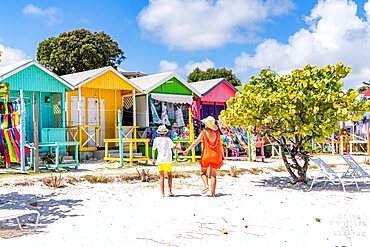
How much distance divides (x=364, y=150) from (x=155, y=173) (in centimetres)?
1594

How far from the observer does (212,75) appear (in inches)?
2007

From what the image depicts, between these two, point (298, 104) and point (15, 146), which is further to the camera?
point (15, 146)

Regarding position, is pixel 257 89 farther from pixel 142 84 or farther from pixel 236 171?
pixel 142 84

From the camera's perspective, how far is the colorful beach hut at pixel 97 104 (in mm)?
20000

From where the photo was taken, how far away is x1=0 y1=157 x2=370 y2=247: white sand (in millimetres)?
6391

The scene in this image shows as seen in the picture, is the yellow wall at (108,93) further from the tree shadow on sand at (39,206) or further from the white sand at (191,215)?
the tree shadow on sand at (39,206)

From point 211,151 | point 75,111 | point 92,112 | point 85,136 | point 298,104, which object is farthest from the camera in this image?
point 92,112

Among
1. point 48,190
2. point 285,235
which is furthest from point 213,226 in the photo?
point 48,190

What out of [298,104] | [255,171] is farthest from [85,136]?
[298,104]

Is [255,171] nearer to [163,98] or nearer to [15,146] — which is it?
[15,146]

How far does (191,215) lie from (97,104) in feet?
47.8

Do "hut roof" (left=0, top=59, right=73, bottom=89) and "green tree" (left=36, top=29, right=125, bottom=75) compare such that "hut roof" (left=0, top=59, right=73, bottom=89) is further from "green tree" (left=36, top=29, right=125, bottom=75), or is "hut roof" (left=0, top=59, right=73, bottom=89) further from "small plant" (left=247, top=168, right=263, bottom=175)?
"green tree" (left=36, top=29, right=125, bottom=75)

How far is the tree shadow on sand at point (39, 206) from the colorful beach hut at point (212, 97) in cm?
1559

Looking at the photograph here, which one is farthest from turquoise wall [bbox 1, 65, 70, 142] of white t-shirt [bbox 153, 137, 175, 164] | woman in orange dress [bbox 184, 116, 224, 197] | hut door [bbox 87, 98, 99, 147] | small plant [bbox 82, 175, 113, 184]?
woman in orange dress [bbox 184, 116, 224, 197]
